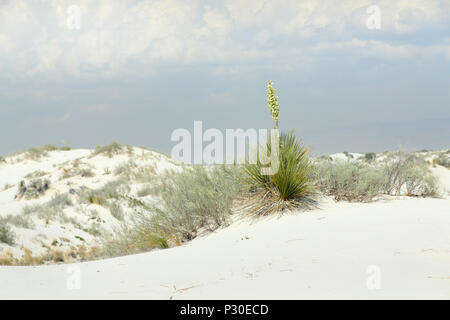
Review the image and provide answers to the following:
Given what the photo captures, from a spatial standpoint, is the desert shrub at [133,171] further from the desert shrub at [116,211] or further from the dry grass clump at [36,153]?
the dry grass clump at [36,153]

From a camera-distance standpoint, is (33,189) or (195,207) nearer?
(195,207)

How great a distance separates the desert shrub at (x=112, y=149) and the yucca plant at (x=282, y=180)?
19.9 m

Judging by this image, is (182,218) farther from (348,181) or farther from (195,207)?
(348,181)

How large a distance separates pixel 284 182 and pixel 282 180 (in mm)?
50

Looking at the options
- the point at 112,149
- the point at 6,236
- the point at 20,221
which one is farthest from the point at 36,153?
the point at 6,236

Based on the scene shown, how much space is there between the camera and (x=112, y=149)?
2680cm

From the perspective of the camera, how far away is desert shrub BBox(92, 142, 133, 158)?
87.0 feet

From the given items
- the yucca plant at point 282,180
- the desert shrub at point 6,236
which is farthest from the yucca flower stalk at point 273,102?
the desert shrub at point 6,236

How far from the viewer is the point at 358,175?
9062mm

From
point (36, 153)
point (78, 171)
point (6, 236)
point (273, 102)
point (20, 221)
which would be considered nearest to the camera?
point (273, 102)

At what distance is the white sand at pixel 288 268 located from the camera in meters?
3.49

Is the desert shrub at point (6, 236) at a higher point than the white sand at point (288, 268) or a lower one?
lower
